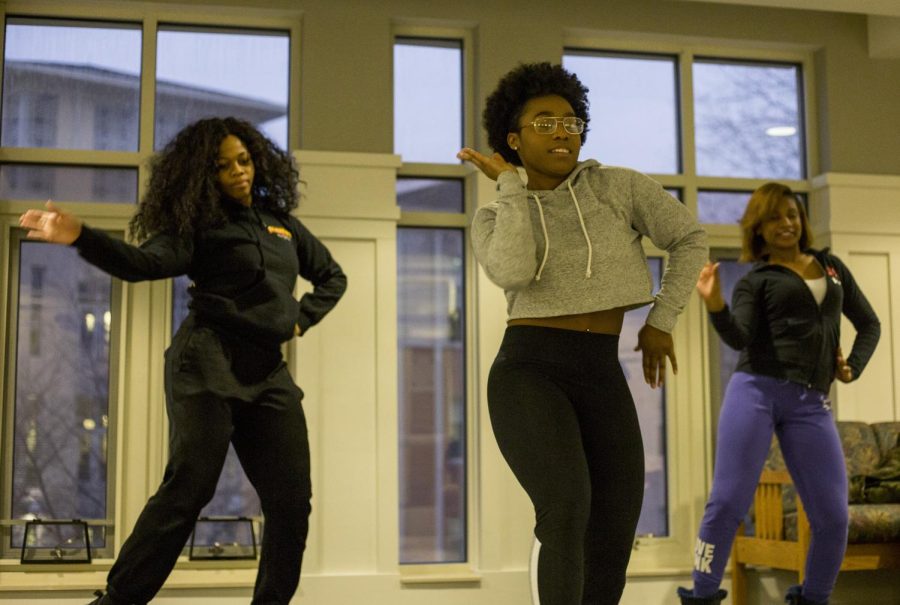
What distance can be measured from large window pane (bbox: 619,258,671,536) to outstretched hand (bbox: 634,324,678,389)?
2.83 m

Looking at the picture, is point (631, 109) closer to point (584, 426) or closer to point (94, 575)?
point (94, 575)

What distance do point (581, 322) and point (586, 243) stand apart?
0.55ft

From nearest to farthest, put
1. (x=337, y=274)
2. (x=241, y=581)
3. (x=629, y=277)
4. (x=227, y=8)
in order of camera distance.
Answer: (x=629, y=277) < (x=337, y=274) < (x=241, y=581) < (x=227, y=8)

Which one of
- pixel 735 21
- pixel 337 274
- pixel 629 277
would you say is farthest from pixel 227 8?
pixel 629 277

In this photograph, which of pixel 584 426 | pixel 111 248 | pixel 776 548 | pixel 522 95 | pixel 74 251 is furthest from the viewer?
pixel 74 251

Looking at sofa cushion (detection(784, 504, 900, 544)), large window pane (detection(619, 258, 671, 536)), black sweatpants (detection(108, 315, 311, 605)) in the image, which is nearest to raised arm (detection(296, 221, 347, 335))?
black sweatpants (detection(108, 315, 311, 605))

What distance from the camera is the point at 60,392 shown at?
4812mm

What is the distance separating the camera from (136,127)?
16.4ft

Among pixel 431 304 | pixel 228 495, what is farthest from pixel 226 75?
pixel 228 495

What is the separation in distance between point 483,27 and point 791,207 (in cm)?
191

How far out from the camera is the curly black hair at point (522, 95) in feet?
8.15

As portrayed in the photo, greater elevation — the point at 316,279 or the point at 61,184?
the point at 61,184

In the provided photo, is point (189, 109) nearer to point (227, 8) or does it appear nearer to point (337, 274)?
point (227, 8)

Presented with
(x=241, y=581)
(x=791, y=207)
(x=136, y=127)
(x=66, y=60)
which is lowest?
(x=241, y=581)
